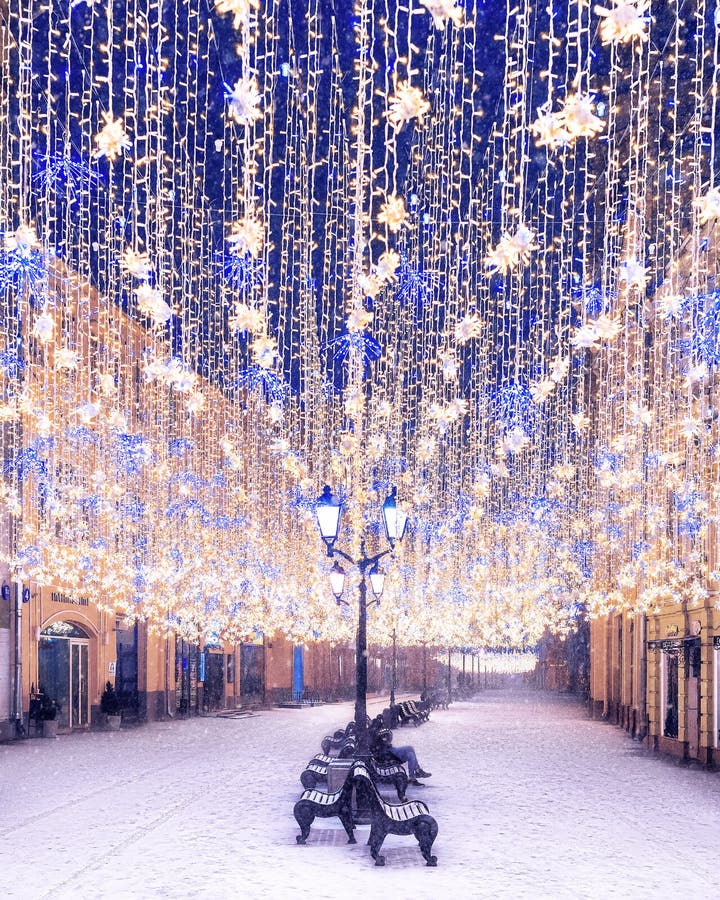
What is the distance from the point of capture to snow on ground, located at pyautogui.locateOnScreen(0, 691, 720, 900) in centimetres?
1006

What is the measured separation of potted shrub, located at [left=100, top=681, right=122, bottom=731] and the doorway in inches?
21.8

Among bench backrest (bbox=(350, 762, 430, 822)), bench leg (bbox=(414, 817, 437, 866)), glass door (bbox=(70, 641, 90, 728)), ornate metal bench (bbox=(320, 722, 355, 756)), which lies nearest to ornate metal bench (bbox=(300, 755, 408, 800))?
bench backrest (bbox=(350, 762, 430, 822))

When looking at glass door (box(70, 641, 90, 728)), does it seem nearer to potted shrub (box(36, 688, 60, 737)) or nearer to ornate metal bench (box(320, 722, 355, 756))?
potted shrub (box(36, 688, 60, 737))

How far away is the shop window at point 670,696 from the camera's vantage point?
83.4ft

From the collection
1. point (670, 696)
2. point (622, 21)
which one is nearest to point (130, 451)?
point (670, 696)

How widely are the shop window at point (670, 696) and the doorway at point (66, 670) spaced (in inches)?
650

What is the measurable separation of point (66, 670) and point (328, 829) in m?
21.2

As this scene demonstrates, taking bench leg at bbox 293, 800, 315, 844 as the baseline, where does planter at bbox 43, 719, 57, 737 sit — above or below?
below

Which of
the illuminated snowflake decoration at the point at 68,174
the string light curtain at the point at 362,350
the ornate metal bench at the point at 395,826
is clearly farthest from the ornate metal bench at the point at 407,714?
the ornate metal bench at the point at 395,826

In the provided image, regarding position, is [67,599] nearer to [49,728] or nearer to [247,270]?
[49,728]

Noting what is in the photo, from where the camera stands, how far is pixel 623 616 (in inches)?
1452

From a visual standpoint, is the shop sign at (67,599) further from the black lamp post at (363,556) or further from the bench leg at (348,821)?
the bench leg at (348,821)

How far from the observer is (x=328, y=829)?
43.5 feet

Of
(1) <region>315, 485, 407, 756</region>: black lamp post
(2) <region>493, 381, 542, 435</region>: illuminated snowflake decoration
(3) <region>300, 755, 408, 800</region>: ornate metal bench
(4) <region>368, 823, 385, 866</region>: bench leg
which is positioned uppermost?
(2) <region>493, 381, 542, 435</region>: illuminated snowflake decoration
